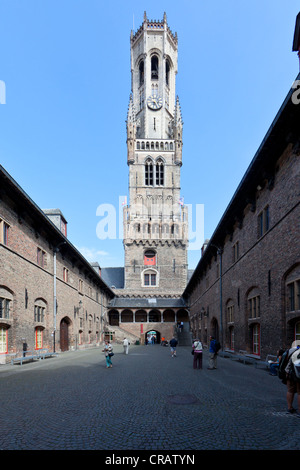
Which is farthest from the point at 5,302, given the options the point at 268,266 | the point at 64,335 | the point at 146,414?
the point at 268,266

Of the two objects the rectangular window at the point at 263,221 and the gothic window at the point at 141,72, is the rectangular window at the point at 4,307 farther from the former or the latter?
the gothic window at the point at 141,72

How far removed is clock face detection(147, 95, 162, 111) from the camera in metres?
70.8

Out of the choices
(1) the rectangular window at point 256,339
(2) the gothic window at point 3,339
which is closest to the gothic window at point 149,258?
(1) the rectangular window at point 256,339

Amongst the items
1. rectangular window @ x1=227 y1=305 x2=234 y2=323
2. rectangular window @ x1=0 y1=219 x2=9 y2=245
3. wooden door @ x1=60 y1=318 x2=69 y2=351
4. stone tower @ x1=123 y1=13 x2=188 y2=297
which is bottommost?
wooden door @ x1=60 y1=318 x2=69 y2=351

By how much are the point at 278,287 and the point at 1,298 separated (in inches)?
484

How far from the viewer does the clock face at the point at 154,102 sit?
7075 cm

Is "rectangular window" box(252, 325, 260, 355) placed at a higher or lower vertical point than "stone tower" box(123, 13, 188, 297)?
lower

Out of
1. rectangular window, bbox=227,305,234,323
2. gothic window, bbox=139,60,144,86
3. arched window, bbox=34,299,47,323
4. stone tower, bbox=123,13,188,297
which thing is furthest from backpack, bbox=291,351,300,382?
gothic window, bbox=139,60,144,86

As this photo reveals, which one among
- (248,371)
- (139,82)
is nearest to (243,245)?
(248,371)

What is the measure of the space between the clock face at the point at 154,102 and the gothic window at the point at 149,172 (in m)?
12.4

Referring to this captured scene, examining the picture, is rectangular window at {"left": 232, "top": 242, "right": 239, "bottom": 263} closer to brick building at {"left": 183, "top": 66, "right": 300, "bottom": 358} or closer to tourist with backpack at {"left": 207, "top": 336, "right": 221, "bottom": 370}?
brick building at {"left": 183, "top": 66, "right": 300, "bottom": 358}

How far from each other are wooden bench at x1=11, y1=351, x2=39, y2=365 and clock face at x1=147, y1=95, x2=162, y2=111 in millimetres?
61129

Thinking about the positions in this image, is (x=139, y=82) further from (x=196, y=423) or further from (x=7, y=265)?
(x=196, y=423)

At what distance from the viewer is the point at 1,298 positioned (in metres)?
16.1
